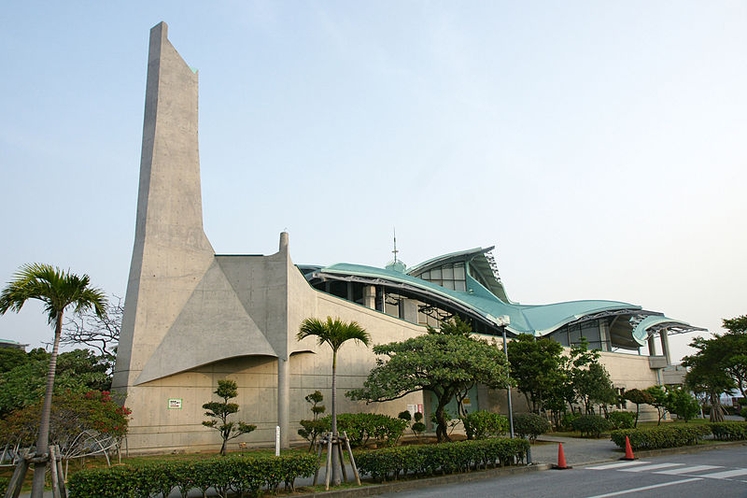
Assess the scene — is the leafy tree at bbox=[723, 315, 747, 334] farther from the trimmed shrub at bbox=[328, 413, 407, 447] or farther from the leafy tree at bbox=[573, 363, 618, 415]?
the trimmed shrub at bbox=[328, 413, 407, 447]

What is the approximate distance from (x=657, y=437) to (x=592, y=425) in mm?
8744

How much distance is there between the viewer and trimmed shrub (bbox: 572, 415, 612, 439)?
1178 inches

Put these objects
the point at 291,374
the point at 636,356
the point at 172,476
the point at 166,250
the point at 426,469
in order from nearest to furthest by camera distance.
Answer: the point at 172,476
the point at 426,469
the point at 166,250
the point at 291,374
the point at 636,356

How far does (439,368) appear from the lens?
2245cm

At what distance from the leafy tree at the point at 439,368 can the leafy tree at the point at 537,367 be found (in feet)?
32.5

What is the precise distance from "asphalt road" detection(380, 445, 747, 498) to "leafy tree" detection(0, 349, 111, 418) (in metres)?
13.1

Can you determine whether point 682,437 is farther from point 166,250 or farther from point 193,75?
point 193,75

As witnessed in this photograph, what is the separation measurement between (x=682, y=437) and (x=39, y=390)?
24348mm

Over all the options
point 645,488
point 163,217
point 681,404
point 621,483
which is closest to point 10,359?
point 163,217

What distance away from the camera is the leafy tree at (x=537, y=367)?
3291 centimetres

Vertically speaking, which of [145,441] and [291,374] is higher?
[291,374]

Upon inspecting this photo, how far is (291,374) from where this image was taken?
25.9 metres

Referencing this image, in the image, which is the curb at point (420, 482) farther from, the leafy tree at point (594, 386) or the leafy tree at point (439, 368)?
the leafy tree at point (594, 386)

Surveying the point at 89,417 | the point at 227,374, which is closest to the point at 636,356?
the point at 227,374
